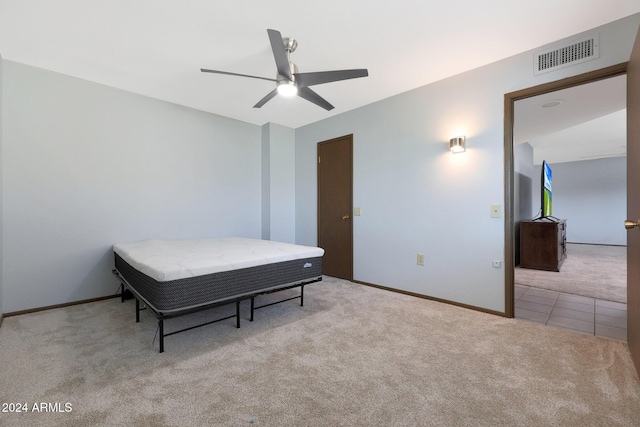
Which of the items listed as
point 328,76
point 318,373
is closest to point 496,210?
point 328,76

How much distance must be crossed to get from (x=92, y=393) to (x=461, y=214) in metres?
3.25

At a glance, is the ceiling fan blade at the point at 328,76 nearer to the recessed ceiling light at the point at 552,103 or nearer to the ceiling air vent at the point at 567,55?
the ceiling air vent at the point at 567,55

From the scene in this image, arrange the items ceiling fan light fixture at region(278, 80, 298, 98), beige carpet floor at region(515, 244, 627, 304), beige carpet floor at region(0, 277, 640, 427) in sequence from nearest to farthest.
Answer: beige carpet floor at region(0, 277, 640, 427)
ceiling fan light fixture at region(278, 80, 298, 98)
beige carpet floor at region(515, 244, 627, 304)

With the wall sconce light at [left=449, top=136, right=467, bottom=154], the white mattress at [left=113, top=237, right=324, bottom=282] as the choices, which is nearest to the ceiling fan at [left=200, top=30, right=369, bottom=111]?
the wall sconce light at [left=449, top=136, right=467, bottom=154]

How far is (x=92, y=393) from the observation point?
4.92ft

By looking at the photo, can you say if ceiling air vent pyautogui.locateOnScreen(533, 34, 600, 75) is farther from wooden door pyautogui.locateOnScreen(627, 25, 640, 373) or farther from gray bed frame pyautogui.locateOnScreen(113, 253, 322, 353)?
gray bed frame pyautogui.locateOnScreen(113, 253, 322, 353)

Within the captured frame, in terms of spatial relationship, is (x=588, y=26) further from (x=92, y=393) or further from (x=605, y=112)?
(x=92, y=393)

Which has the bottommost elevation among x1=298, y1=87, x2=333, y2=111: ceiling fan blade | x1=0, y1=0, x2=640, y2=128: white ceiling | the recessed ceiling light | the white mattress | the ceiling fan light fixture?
the white mattress

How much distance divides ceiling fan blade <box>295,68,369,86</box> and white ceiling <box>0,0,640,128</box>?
360 mm

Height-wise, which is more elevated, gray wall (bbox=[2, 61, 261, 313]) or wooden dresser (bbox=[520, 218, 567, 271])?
gray wall (bbox=[2, 61, 261, 313])

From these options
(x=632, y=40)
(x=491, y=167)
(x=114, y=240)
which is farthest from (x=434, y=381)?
(x=114, y=240)

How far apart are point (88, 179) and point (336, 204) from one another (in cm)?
306

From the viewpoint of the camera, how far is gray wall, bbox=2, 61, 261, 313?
Answer: 268 centimetres

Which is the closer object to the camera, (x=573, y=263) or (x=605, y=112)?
(x=605, y=112)
